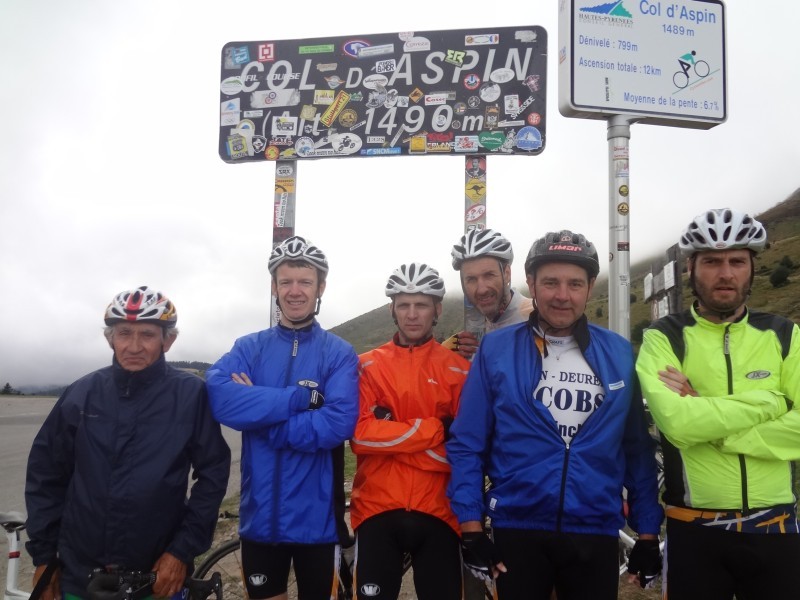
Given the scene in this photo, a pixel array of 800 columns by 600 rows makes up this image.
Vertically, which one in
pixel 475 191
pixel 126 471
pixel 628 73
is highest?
pixel 628 73

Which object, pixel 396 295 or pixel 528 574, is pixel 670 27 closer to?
pixel 396 295

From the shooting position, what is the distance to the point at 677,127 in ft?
20.3

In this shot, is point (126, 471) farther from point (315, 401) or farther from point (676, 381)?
point (676, 381)

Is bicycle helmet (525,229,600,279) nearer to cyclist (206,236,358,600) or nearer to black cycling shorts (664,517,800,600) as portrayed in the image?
cyclist (206,236,358,600)

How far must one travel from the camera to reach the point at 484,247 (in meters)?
4.51

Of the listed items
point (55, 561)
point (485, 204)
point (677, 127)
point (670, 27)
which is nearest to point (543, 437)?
point (55, 561)

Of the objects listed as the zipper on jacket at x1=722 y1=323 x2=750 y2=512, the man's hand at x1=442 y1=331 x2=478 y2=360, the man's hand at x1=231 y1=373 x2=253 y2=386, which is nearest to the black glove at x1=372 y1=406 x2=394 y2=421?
the man's hand at x1=231 y1=373 x2=253 y2=386

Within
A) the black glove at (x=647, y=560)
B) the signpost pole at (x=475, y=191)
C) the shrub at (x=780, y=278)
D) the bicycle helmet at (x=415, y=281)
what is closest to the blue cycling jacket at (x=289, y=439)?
the bicycle helmet at (x=415, y=281)

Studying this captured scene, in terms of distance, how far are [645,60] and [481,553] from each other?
5.52 m

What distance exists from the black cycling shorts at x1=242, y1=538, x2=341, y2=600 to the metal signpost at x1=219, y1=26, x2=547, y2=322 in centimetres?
408

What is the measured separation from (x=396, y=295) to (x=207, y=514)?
209 cm

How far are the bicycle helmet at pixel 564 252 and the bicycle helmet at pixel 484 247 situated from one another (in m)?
0.92

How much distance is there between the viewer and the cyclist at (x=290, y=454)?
11.6 feet

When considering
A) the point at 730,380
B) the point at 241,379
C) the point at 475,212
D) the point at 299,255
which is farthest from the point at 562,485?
the point at 475,212
